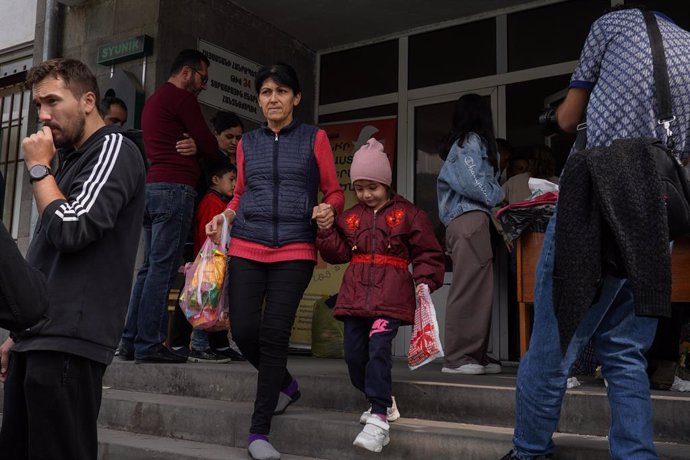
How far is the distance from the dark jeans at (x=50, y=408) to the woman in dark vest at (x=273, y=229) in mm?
1413

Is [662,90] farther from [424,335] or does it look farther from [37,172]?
[37,172]

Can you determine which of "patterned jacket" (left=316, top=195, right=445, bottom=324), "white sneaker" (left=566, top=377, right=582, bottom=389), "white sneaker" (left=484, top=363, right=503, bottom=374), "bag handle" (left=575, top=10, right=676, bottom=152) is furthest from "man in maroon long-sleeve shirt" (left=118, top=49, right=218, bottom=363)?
"bag handle" (left=575, top=10, right=676, bottom=152)

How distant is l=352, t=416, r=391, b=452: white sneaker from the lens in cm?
343

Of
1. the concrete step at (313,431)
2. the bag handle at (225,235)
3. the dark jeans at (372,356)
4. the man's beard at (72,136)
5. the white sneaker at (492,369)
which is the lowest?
the concrete step at (313,431)

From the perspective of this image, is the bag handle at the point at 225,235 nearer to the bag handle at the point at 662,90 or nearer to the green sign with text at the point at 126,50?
the bag handle at the point at 662,90

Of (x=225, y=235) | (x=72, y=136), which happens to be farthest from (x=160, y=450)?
(x=72, y=136)

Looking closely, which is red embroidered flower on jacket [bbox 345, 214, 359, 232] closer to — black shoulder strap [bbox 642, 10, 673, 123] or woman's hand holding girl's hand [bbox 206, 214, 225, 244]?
woman's hand holding girl's hand [bbox 206, 214, 225, 244]

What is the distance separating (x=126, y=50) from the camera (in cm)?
653

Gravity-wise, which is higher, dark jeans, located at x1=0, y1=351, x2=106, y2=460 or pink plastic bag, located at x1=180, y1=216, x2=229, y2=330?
pink plastic bag, located at x1=180, y1=216, x2=229, y2=330

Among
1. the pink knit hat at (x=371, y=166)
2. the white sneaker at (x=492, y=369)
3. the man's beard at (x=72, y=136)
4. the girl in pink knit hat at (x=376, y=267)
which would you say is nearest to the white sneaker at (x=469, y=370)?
the white sneaker at (x=492, y=369)

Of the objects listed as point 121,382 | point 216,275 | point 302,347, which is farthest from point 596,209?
point 302,347

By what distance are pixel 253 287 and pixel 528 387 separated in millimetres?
1558

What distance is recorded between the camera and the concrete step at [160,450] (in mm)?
3789

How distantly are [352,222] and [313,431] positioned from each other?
1136 mm
